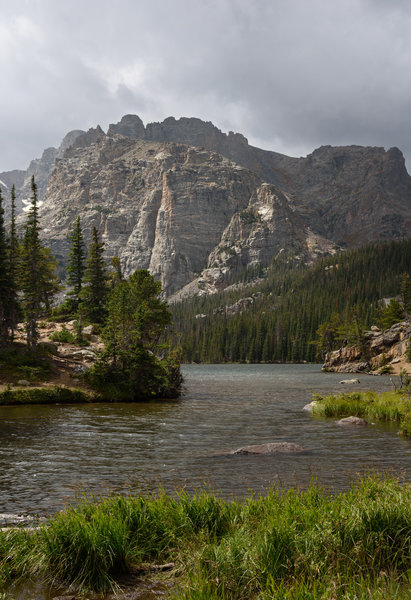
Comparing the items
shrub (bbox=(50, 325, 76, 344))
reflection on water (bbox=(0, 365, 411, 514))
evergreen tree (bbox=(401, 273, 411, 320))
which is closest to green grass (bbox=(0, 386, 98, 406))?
reflection on water (bbox=(0, 365, 411, 514))

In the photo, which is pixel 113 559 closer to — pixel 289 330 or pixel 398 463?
pixel 398 463

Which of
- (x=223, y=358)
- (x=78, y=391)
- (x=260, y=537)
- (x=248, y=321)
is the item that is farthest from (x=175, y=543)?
(x=248, y=321)

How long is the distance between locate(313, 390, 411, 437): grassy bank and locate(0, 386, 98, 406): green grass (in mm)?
19317

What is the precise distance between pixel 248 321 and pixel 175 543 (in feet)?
589

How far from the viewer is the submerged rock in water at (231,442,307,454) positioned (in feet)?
61.0

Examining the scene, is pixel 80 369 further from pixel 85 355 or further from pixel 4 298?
pixel 4 298

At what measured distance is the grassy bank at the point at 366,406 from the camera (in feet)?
90.8

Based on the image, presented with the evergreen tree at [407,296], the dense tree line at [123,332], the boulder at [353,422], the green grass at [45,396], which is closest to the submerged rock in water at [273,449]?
the boulder at [353,422]

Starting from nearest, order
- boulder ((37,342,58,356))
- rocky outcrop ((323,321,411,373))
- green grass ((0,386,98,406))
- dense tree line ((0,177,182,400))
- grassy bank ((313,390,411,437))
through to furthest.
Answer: grassy bank ((313,390,411,437)), green grass ((0,386,98,406)), dense tree line ((0,177,182,400)), boulder ((37,342,58,356)), rocky outcrop ((323,321,411,373))

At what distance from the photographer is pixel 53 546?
6.70m

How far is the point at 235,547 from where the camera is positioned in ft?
20.8

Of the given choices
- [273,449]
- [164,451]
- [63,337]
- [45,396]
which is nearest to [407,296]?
A: [63,337]

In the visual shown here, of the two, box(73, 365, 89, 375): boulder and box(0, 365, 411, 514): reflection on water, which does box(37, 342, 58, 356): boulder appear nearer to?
box(73, 365, 89, 375): boulder

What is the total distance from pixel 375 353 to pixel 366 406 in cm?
7489
